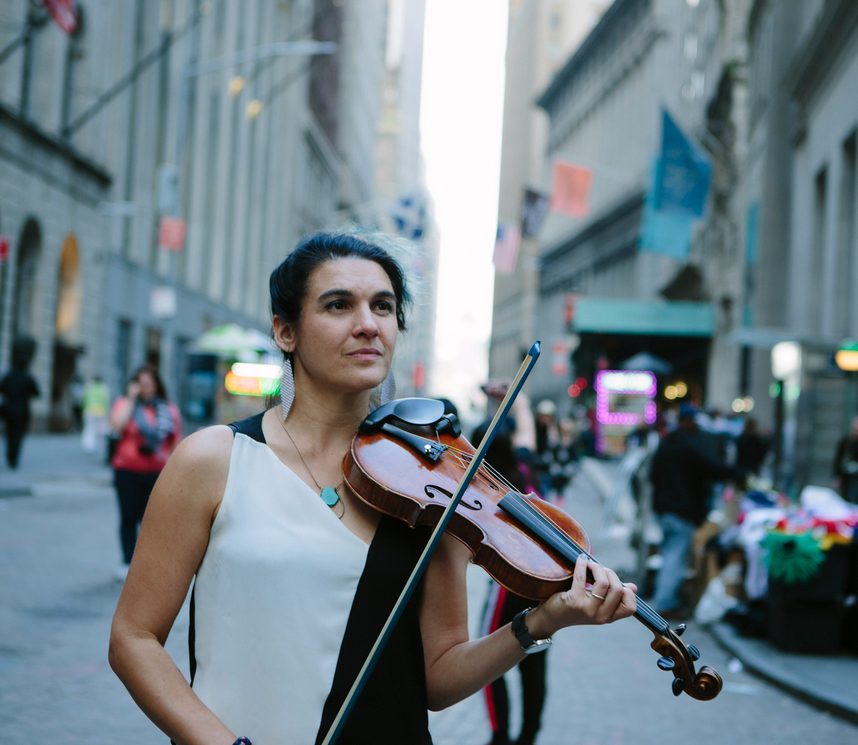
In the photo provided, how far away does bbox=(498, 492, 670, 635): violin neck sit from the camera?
2.23 meters

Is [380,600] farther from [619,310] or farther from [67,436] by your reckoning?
[619,310]

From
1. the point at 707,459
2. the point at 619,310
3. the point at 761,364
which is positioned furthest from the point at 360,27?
the point at 707,459

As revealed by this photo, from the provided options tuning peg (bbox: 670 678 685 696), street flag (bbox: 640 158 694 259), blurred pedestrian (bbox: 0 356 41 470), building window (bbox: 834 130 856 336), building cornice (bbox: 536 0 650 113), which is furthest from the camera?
building cornice (bbox: 536 0 650 113)

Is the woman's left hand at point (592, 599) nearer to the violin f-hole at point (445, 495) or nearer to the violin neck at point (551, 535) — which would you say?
the violin neck at point (551, 535)

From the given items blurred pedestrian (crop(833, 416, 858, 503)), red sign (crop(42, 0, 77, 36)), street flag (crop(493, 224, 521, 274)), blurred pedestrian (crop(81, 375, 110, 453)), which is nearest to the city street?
blurred pedestrian (crop(833, 416, 858, 503))

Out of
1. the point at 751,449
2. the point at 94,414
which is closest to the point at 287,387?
the point at 751,449

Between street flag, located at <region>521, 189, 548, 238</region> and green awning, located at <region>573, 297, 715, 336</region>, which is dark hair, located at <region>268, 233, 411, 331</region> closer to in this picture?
street flag, located at <region>521, 189, 548, 238</region>

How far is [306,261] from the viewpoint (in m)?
2.57

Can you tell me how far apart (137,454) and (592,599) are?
8.63 metres

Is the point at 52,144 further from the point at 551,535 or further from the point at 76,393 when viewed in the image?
the point at 551,535

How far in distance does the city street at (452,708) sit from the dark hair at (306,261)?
4250 millimetres

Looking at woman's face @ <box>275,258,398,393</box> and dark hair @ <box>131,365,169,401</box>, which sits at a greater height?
woman's face @ <box>275,258,398,393</box>

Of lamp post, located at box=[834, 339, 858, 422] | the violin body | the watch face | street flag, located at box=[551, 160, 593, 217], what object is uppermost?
street flag, located at box=[551, 160, 593, 217]

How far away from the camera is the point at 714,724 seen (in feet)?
24.6
